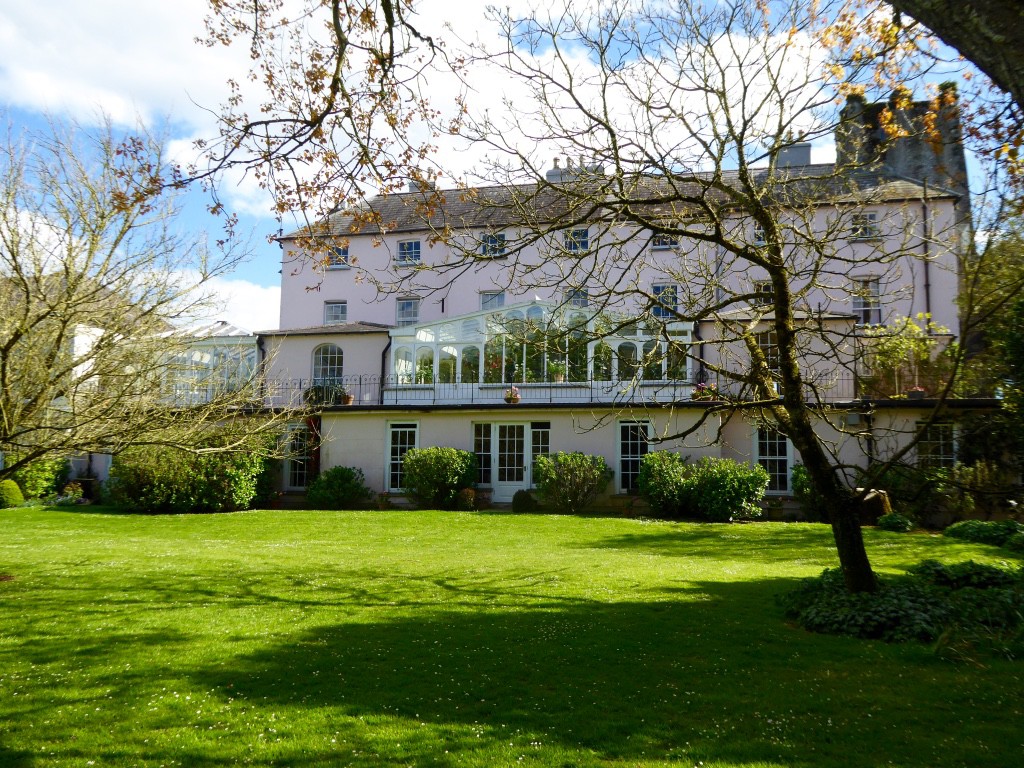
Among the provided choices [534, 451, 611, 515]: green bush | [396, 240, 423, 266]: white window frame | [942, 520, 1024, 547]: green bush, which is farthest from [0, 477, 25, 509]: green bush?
[942, 520, 1024, 547]: green bush

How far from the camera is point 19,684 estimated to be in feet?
21.8

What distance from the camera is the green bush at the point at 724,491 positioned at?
20.4 meters

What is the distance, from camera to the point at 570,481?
22.3 meters

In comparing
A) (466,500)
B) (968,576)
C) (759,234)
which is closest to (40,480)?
(466,500)

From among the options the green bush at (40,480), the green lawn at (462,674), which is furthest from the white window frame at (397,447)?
the green lawn at (462,674)

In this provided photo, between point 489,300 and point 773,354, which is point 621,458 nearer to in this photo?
point 489,300

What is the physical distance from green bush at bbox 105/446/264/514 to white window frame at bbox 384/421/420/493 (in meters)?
4.39

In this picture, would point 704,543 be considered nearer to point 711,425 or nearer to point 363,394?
point 711,425

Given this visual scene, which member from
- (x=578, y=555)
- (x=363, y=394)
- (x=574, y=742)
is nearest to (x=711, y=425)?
(x=578, y=555)

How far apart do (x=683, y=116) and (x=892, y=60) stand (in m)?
2.70

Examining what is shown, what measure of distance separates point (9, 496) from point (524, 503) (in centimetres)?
1645

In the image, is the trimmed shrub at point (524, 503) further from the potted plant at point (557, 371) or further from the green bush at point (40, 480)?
the green bush at point (40, 480)

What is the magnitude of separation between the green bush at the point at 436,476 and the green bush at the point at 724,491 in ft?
22.7

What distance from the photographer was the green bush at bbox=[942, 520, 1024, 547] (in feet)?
50.6
